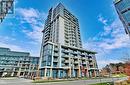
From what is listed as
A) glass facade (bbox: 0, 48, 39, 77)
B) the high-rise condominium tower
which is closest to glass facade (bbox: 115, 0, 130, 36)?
the high-rise condominium tower

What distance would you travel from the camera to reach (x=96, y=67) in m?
74.6

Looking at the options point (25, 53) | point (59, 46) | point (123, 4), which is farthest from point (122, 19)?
point (25, 53)

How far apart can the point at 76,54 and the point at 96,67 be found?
1684 centimetres

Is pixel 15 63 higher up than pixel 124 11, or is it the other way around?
pixel 124 11

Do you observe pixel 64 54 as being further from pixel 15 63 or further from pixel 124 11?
pixel 15 63

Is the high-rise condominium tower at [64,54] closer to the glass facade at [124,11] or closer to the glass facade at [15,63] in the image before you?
the glass facade at [124,11]

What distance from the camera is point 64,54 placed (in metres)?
60.7

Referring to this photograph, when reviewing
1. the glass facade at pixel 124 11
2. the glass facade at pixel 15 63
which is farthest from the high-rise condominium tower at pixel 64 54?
the glass facade at pixel 15 63

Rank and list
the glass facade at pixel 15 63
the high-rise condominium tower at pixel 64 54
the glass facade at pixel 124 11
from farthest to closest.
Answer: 1. the glass facade at pixel 15 63
2. the glass facade at pixel 124 11
3. the high-rise condominium tower at pixel 64 54

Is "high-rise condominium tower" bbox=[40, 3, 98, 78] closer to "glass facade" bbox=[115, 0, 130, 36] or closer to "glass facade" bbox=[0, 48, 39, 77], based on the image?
"glass facade" bbox=[115, 0, 130, 36]

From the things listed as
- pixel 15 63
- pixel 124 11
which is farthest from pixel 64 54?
pixel 15 63

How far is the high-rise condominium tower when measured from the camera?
55.2 metres

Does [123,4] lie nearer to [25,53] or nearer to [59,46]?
[59,46]

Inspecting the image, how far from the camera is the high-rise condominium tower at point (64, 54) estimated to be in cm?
5516
